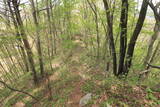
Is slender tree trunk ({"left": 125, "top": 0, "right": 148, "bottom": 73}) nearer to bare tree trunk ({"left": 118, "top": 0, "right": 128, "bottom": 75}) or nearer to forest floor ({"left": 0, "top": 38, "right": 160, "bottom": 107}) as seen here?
bare tree trunk ({"left": 118, "top": 0, "right": 128, "bottom": 75})

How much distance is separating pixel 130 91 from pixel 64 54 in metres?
7.33

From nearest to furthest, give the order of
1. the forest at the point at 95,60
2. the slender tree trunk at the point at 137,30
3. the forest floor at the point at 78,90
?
the slender tree trunk at the point at 137,30 → the forest floor at the point at 78,90 → the forest at the point at 95,60

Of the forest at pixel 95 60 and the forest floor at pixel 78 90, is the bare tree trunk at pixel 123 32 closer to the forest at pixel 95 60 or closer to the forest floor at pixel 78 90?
the forest at pixel 95 60

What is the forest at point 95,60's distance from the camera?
9.91 feet

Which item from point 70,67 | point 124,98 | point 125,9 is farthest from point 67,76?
point 125,9

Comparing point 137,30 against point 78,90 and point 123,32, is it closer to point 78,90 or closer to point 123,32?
point 123,32

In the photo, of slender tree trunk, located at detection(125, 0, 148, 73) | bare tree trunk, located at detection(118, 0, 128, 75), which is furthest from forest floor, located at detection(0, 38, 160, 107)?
slender tree trunk, located at detection(125, 0, 148, 73)

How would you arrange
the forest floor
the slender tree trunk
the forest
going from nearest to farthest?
the slender tree trunk, the forest floor, the forest

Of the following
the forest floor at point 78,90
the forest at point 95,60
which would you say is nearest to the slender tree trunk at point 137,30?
the forest at point 95,60

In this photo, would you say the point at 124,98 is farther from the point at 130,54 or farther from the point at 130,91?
the point at 130,54

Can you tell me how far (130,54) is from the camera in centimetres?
347

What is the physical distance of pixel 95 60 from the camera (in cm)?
783

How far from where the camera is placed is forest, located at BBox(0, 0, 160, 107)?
3.02m

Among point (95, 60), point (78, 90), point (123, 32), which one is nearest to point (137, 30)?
point (123, 32)
